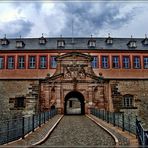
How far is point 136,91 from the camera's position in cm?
3612

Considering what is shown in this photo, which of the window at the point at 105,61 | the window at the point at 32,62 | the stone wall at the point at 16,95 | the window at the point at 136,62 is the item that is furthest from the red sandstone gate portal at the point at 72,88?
the window at the point at 136,62

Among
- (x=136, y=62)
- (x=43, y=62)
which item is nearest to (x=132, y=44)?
(x=136, y=62)

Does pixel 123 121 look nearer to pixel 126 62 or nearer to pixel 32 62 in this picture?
pixel 126 62

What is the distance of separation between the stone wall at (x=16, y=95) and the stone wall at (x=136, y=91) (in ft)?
32.0

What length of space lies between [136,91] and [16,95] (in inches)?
605

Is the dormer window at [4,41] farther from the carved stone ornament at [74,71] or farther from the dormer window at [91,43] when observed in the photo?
the carved stone ornament at [74,71]

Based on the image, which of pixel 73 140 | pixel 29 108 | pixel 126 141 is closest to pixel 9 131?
pixel 73 140

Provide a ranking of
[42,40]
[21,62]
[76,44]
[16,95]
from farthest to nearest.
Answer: [42,40] < [76,44] < [21,62] < [16,95]

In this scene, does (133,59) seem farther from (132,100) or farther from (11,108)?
(11,108)

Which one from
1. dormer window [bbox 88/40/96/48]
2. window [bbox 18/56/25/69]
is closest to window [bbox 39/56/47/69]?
window [bbox 18/56/25/69]

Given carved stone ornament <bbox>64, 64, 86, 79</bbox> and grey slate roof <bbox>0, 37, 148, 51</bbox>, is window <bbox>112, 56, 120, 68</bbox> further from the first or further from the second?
carved stone ornament <bbox>64, 64, 86, 79</bbox>

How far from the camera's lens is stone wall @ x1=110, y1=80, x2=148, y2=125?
3531 cm

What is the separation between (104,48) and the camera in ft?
152

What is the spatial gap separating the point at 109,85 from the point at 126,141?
23844mm
